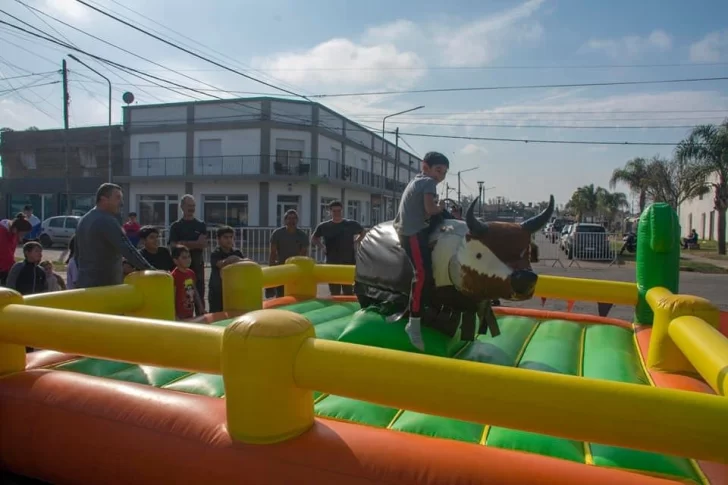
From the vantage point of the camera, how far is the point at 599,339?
4.17 metres

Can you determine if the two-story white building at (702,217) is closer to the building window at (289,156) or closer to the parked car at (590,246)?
the parked car at (590,246)

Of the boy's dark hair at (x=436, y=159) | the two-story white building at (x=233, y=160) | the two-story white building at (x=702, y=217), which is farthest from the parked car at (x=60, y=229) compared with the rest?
the two-story white building at (x=702, y=217)

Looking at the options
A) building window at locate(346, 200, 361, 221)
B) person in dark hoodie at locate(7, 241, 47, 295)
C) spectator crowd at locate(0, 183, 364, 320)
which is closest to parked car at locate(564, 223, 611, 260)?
spectator crowd at locate(0, 183, 364, 320)

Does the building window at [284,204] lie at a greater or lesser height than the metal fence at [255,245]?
greater

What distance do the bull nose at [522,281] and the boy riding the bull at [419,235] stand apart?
1.83 ft

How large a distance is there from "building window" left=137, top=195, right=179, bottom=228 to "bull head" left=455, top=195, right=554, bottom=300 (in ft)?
88.8

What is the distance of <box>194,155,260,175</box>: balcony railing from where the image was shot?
26.9 meters

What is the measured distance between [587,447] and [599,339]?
1.91m

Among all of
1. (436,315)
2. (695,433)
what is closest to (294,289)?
(436,315)

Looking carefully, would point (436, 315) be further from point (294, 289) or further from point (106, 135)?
point (106, 135)

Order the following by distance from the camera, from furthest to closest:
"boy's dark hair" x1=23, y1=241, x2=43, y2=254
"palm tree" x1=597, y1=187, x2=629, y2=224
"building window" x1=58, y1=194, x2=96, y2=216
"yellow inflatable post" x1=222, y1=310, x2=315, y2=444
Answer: "palm tree" x1=597, y1=187, x2=629, y2=224 < "building window" x1=58, y1=194, x2=96, y2=216 < "boy's dark hair" x1=23, y1=241, x2=43, y2=254 < "yellow inflatable post" x1=222, y1=310, x2=315, y2=444

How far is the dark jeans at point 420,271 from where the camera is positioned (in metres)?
3.33

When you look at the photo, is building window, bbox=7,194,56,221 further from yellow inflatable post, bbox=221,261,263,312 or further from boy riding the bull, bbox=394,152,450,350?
boy riding the bull, bbox=394,152,450,350

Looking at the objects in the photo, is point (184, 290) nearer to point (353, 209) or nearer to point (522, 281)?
point (522, 281)
